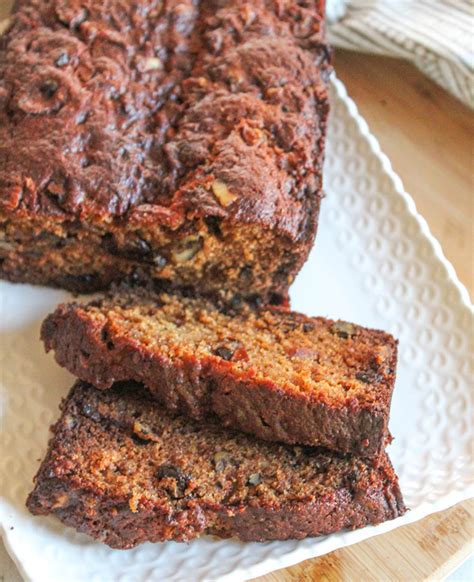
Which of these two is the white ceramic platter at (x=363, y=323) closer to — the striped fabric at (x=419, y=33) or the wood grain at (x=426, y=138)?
the wood grain at (x=426, y=138)

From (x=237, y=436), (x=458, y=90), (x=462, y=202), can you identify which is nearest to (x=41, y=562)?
(x=237, y=436)

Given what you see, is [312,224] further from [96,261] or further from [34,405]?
[34,405]

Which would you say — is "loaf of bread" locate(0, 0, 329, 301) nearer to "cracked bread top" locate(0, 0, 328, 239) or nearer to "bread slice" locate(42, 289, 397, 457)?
"cracked bread top" locate(0, 0, 328, 239)

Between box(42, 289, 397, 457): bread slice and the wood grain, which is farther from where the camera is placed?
the wood grain

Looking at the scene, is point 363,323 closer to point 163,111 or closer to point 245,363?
point 245,363

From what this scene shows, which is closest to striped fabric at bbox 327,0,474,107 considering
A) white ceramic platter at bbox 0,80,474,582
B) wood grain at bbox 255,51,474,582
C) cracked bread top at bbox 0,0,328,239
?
wood grain at bbox 255,51,474,582
